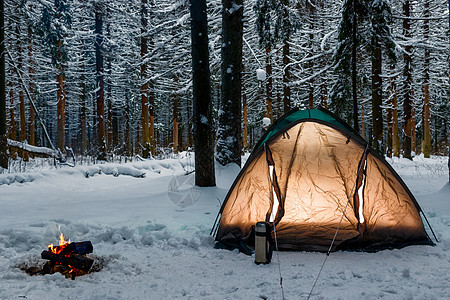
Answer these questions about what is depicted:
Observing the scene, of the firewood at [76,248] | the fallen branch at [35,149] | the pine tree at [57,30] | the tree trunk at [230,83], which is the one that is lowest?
the firewood at [76,248]

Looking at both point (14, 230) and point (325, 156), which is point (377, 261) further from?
point (14, 230)

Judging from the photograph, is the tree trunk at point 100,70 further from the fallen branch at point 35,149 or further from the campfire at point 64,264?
the campfire at point 64,264

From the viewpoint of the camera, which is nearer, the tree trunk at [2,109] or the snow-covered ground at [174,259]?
the snow-covered ground at [174,259]

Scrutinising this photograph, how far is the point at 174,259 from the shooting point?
3.63 meters

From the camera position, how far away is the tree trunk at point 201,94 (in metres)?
6.61

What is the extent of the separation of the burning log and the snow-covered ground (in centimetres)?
13

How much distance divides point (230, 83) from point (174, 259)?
517 cm

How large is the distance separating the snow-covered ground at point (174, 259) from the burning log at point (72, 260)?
13 cm

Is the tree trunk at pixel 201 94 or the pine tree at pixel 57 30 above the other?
the pine tree at pixel 57 30

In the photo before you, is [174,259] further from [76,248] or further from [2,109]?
[2,109]

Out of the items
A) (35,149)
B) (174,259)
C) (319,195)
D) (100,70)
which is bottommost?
(174,259)

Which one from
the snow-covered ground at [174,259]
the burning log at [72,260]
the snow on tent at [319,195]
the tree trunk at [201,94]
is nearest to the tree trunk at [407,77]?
the snow-covered ground at [174,259]

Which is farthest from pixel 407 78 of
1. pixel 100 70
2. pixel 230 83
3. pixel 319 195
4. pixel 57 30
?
pixel 57 30

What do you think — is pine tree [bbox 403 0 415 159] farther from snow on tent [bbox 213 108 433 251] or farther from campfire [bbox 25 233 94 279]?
campfire [bbox 25 233 94 279]
